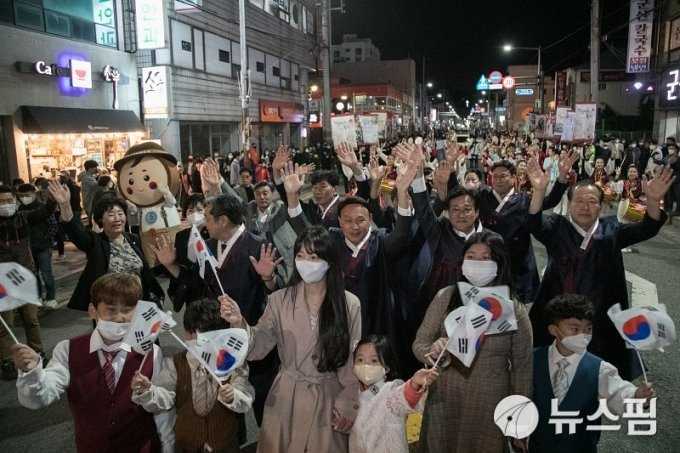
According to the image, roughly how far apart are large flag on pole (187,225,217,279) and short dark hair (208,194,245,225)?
0.21 m

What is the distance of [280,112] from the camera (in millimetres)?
33031

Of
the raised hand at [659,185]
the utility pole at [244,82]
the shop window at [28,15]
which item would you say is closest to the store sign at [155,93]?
the utility pole at [244,82]

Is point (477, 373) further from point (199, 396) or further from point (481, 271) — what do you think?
point (199, 396)

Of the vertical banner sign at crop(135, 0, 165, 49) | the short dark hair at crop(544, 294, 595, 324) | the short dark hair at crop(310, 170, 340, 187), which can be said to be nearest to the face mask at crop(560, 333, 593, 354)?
the short dark hair at crop(544, 294, 595, 324)

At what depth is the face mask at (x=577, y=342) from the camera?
9.88 ft

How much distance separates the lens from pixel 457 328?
271cm

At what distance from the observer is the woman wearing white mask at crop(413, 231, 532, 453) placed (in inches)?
117

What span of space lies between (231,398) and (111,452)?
76 cm

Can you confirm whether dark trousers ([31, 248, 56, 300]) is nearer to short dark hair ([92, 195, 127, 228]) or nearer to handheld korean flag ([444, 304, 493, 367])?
short dark hair ([92, 195, 127, 228])

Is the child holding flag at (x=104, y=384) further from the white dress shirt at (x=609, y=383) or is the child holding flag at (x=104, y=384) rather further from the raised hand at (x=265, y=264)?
the white dress shirt at (x=609, y=383)

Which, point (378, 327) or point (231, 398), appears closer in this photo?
point (231, 398)

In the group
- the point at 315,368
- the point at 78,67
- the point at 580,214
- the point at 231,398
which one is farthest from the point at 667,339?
the point at 78,67

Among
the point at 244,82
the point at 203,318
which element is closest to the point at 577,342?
the point at 203,318

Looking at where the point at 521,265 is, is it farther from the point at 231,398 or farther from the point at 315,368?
the point at 231,398
